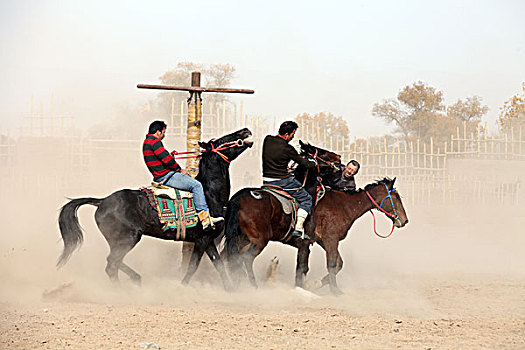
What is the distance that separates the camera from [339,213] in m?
9.23

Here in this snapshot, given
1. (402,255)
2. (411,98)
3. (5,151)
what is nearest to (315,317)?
(402,255)

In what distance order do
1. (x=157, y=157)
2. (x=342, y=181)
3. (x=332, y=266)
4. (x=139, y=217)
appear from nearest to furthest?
(x=139, y=217), (x=157, y=157), (x=332, y=266), (x=342, y=181)

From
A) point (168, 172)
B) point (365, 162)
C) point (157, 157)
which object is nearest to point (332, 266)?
point (168, 172)

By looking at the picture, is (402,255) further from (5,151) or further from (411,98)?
(411,98)

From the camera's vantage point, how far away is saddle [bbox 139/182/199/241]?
27.6 ft

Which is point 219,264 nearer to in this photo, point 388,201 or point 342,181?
point 342,181

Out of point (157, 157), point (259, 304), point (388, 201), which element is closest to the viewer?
point (259, 304)

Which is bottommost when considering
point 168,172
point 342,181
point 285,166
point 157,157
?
point 342,181

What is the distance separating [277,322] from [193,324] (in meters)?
1.03

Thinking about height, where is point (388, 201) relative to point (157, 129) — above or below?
below

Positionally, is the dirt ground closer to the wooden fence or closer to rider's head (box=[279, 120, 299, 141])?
rider's head (box=[279, 120, 299, 141])

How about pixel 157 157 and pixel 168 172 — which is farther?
pixel 168 172

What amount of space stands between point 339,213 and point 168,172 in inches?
111

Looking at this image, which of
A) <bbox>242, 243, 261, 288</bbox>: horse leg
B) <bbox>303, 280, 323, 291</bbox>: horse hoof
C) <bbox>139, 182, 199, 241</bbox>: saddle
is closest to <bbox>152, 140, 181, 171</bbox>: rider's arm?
<bbox>139, 182, 199, 241</bbox>: saddle
